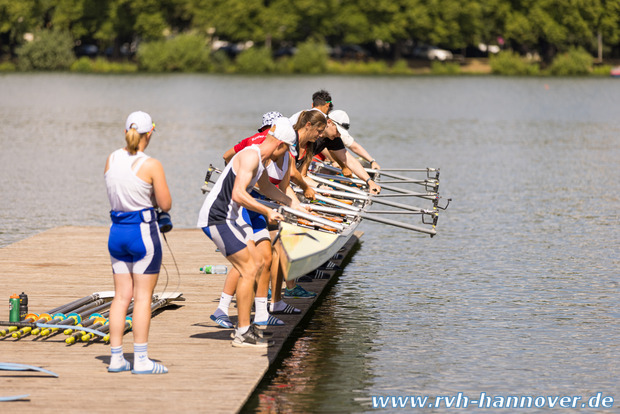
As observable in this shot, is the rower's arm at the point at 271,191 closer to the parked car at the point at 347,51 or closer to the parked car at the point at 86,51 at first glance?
the parked car at the point at 347,51

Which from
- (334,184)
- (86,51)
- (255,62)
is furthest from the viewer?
(86,51)

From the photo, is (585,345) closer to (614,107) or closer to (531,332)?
(531,332)

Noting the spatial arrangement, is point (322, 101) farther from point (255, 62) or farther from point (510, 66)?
point (510, 66)

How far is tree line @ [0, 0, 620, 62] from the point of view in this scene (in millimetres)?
111625

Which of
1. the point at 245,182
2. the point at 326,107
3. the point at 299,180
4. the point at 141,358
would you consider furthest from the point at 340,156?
the point at 141,358

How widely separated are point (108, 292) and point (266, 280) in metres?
2.44

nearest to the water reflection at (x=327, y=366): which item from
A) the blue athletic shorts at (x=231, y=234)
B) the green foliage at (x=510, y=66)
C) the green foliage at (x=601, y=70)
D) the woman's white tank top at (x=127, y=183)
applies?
the blue athletic shorts at (x=231, y=234)

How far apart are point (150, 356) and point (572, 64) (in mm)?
100604

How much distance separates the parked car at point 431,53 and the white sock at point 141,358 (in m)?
109

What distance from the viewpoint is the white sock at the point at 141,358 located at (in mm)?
9125

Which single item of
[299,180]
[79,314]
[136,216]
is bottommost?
[79,314]

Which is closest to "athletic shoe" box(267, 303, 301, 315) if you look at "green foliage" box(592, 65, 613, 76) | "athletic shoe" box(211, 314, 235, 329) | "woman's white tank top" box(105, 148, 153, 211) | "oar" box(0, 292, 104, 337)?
"athletic shoe" box(211, 314, 235, 329)

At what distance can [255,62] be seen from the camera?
4220 inches

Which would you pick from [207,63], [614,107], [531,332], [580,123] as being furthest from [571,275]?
[207,63]
